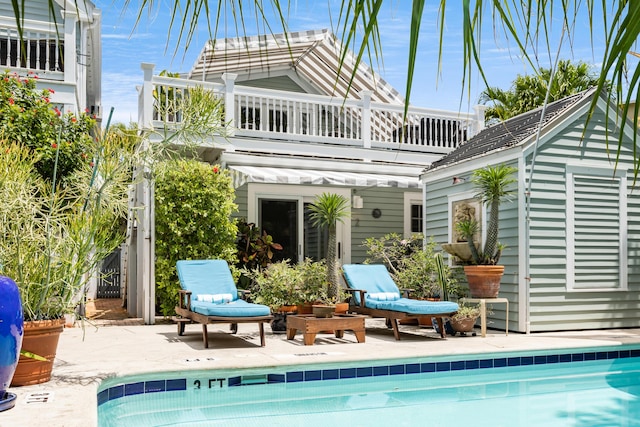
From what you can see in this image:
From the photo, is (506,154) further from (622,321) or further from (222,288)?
(222,288)

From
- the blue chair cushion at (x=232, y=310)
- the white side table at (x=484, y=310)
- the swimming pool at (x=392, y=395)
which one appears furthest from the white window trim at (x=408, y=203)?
the blue chair cushion at (x=232, y=310)

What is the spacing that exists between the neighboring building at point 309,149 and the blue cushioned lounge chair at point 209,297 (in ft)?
5.47

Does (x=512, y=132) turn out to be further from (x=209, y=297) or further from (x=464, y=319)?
(x=209, y=297)

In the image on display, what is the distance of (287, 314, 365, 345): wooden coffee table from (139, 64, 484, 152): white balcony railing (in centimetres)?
397

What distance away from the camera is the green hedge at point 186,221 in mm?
11039

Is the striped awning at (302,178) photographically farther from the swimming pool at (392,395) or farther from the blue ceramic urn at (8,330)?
the blue ceramic urn at (8,330)

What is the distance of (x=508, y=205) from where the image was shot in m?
10.0

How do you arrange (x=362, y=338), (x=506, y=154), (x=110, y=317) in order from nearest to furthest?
(x=362, y=338) → (x=506, y=154) → (x=110, y=317)

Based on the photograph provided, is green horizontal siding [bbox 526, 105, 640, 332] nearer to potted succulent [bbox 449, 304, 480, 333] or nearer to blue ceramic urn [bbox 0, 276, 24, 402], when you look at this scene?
potted succulent [bbox 449, 304, 480, 333]

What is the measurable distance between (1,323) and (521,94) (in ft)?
53.6

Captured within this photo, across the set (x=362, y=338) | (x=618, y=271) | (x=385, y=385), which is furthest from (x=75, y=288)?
(x=618, y=271)

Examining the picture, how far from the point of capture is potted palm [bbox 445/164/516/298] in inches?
371

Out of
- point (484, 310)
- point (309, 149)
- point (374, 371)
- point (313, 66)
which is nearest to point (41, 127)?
point (309, 149)

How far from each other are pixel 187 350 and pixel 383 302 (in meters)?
2.91
